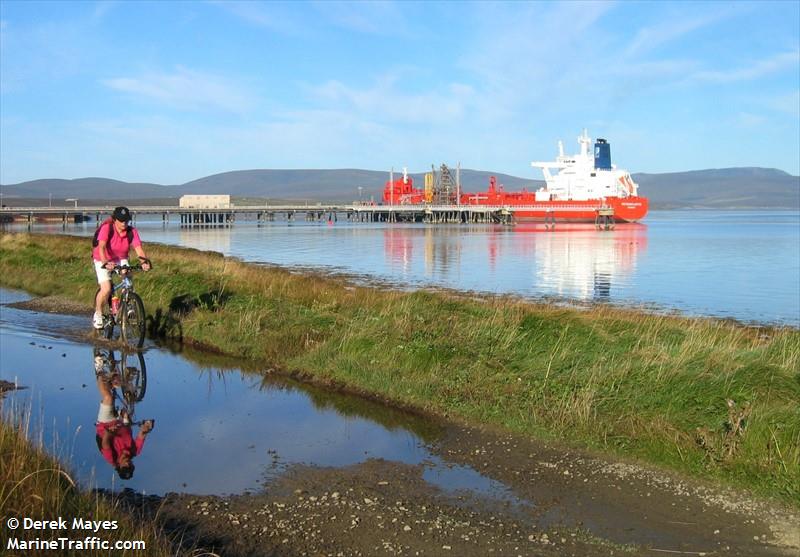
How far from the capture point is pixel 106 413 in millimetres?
7367

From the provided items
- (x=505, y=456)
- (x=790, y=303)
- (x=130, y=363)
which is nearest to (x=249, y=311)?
Answer: (x=130, y=363)

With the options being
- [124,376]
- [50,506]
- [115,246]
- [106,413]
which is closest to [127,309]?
[115,246]

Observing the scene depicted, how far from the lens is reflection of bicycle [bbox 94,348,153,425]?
775 cm

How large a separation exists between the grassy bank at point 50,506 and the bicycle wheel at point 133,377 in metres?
3.35

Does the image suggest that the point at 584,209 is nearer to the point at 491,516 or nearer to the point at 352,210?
the point at 352,210

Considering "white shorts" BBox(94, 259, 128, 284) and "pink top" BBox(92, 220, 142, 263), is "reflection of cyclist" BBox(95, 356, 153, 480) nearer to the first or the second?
"white shorts" BBox(94, 259, 128, 284)

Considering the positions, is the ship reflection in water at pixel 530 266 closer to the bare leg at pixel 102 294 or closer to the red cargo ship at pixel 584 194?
the bare leg at pixel 102 294

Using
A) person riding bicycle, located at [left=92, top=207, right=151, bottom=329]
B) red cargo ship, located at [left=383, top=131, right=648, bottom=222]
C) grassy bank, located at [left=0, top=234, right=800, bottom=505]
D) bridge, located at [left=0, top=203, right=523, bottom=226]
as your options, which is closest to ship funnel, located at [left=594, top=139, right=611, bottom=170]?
red cargo ship, located at [left=383, top=131, right=648, bottom=222]

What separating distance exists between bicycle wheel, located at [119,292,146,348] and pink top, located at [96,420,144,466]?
3343mm

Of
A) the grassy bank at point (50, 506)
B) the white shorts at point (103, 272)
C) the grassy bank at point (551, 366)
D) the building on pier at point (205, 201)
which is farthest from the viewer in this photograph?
the building on pier at point (205, 201)

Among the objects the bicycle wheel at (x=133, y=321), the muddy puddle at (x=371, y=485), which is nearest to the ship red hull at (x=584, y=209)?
the bicycle wheel at (x=133, y=321)

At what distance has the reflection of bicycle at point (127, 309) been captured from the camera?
32.9 feet

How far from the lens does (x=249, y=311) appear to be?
1195cm

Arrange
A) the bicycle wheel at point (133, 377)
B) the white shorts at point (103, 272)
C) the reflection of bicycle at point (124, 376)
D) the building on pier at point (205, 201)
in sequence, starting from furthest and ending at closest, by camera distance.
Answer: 1. the building on pier at point (205, 201)
2. the white shorts at point (103, 272)
3. the bicycle wheel at point (133, 377)
4. the reflection of bicycle at point (124, 376)
